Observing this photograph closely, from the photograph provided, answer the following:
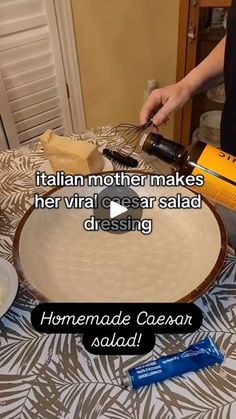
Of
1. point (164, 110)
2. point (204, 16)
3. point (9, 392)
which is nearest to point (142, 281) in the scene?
point (9, 392)

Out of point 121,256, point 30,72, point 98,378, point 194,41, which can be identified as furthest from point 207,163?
point 30,72

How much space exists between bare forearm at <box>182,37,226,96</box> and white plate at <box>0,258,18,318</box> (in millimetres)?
510

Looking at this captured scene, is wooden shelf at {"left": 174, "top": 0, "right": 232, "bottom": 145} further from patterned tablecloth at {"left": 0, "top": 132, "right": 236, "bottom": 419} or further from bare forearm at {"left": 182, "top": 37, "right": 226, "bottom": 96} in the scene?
patterned tablecloth at {"left": 0, "top": 132, "right": 236, "bottom": 419}

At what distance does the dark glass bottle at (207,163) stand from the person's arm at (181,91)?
7.3 inches

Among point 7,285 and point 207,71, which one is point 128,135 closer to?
point 207,71

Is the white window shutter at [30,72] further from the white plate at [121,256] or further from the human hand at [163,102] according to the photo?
the white plate at [121,256]

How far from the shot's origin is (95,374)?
446 mm

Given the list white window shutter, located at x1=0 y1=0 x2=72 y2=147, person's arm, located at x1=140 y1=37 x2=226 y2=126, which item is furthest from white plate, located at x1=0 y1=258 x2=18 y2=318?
white window shutter, located at x1=0 y1=0 x2=72 y2=147

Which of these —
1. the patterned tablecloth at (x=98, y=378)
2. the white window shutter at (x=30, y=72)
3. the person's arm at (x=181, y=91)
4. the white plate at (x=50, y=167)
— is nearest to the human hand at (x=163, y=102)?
the person's arm at (x=181, y=91)

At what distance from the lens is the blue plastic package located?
1.40ft

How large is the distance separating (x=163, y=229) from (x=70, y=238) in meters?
0.15

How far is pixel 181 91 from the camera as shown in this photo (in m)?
0.74

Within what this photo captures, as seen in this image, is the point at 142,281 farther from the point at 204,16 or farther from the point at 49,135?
the point at 204,16

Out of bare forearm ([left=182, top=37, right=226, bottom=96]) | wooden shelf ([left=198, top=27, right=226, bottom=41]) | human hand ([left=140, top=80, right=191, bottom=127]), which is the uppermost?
bare forearm ([left=182, top=37, right=226, bottom=96])
